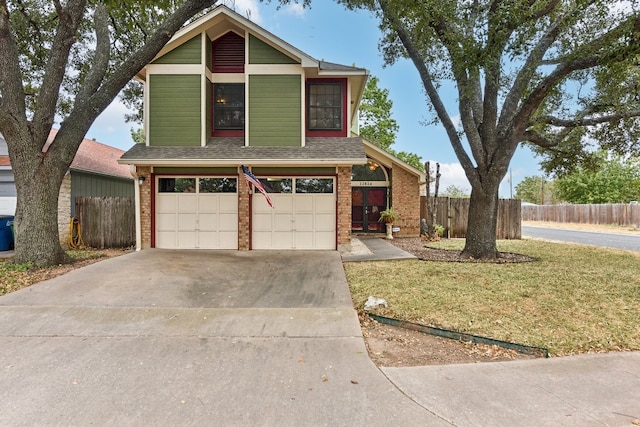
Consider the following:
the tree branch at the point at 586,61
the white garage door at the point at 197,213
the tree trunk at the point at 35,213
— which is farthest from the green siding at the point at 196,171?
the tree branch at the point at 586,61

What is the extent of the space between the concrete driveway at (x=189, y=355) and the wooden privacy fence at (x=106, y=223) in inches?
191

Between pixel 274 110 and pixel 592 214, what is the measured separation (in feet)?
96.4

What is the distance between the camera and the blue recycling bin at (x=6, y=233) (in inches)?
431

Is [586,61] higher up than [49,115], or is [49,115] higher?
[586,61]

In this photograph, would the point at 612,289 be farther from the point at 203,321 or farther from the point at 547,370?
the point at 203,321

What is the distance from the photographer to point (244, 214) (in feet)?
33.4

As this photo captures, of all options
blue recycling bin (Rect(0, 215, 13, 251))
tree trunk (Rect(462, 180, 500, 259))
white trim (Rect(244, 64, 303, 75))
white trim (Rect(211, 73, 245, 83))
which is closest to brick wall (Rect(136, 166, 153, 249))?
white trim (Rect(211, 73, 245, 83))

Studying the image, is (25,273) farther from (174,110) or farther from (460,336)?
(460,336)

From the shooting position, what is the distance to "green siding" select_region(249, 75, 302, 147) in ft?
33.7

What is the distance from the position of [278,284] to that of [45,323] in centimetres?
354

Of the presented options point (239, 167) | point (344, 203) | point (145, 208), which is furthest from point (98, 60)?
point (344, 203)

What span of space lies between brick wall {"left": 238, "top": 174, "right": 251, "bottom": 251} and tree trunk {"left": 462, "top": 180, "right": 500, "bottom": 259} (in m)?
6.20

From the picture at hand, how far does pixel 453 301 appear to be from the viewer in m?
5.51

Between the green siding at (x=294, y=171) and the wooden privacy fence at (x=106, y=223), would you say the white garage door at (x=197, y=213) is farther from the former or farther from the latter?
the wooden privacy fence at (x=106, y=223)
